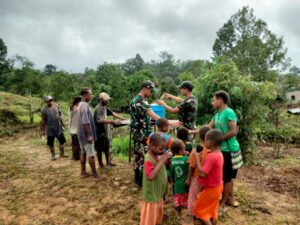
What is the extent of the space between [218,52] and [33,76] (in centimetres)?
2523

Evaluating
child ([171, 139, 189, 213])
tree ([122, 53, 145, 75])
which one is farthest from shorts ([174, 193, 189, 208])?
tree ([122, 53, 145, 75])

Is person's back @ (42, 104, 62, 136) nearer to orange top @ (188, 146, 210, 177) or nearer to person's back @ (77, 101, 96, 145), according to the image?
person's back @ (77, 101, 96, 145)

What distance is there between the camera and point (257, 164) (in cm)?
679

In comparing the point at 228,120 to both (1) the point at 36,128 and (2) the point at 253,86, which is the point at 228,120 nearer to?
(2) the point at 253,86

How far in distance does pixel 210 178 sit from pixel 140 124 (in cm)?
146

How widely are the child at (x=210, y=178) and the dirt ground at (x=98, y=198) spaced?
409mm

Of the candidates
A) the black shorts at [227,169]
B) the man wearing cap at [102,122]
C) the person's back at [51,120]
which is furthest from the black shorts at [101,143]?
the black shorts at [227,169]

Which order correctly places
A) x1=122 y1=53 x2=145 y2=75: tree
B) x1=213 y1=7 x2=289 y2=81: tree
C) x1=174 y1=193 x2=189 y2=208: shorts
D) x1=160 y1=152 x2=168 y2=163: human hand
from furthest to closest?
1. x1=122 y1=53 x2=145 y2=75: tree
2. x1=213 y1=7 x2=289 y2=81: tree
3. x1=174 y1=193 x2=189 y2=208: shorts
4. x1=160 y1=152 x2=168 y2=163: human hand

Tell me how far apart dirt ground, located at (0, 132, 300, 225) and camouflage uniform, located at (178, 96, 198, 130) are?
1.19 meters

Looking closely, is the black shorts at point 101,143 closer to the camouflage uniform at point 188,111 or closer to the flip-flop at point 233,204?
the camouflage uniform at point 188,111

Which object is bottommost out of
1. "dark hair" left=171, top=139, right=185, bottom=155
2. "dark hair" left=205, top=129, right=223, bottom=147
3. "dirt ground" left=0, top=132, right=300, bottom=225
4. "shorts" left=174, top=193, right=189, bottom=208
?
"dirt ground" left=0, top=132, right=300, bottom=225

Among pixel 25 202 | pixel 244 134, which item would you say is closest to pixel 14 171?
pixel 25 202

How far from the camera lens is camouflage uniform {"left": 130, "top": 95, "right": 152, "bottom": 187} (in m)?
3.68

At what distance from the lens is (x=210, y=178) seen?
2668mm
